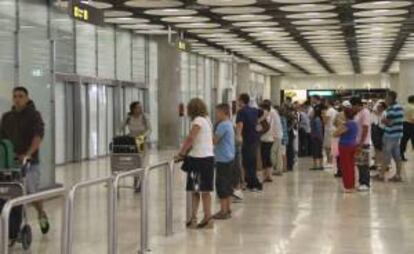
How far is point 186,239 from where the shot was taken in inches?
309

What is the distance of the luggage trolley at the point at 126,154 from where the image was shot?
39.2ft

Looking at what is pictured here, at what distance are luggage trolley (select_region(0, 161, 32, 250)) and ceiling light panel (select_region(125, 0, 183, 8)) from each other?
403 inches

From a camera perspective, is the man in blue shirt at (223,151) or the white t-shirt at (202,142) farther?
the man in blue shirt at (223,151)

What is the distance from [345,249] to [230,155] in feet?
7.31

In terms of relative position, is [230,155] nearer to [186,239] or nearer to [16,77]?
[186,239]

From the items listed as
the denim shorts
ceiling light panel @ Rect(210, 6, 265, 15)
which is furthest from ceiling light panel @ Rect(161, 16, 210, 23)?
the denim shorts

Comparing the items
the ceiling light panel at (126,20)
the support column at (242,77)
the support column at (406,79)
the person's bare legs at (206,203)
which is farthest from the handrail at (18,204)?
the support column at (242,77)

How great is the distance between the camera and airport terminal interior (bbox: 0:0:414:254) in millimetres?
7695

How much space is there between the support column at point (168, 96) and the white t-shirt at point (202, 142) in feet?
57.3

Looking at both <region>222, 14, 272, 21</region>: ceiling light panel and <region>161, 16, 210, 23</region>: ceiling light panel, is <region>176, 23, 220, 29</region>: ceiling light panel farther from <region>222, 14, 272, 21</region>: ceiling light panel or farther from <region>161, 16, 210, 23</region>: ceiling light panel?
<region>222, 14, 272, 21</region>: ceiling light panel

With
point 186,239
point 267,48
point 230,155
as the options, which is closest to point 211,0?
point 230,155

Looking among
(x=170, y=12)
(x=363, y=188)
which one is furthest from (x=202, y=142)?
(x=170, y=12)

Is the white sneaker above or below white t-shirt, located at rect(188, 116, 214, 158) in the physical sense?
below

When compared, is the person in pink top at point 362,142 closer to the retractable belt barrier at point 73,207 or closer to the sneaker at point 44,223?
the retractable belt barrier at point 73,207
